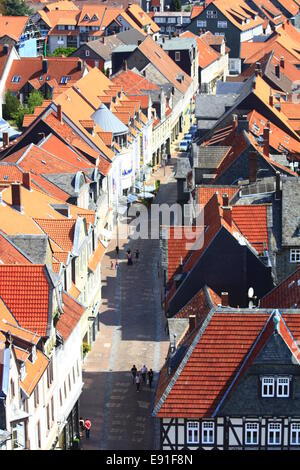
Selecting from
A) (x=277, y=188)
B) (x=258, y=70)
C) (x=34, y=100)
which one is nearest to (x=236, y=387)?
(x=277, y=188)

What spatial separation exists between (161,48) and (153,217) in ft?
192

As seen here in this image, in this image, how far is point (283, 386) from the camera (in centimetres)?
5728

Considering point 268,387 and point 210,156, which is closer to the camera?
point 268,387

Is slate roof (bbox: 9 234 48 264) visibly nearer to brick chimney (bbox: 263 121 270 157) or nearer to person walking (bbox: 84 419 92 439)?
person walking (bbox: 84 419 92 439)

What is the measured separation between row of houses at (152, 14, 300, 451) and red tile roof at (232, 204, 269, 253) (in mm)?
64

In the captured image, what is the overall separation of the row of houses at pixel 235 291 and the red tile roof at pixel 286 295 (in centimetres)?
8

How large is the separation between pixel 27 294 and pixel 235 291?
16615 millimetres

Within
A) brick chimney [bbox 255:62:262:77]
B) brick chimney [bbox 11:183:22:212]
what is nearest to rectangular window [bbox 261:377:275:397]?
brick chimney [bbox 11:183:22:212]

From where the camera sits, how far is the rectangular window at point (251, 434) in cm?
5766

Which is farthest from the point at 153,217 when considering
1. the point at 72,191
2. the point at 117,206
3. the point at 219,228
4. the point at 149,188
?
the point at 219,228

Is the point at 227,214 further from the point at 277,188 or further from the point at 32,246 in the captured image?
the point at 32,246

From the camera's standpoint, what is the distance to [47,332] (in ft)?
193

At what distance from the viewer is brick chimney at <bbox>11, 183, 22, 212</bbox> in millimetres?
74375

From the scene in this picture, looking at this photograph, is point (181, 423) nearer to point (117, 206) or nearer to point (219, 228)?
point (219, 228)
